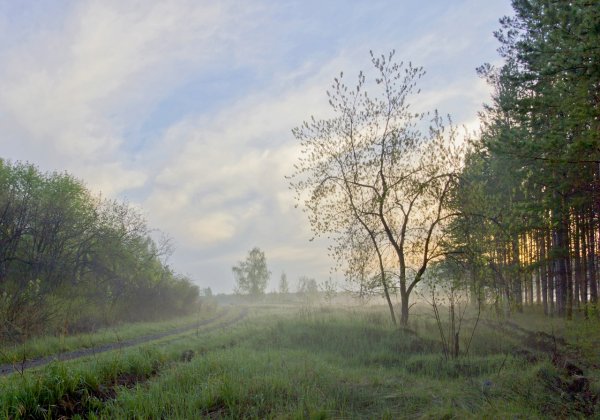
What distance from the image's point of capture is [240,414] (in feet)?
22.9

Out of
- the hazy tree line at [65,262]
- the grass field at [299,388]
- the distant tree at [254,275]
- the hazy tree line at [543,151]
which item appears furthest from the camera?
A: the distant tree at [254,275]

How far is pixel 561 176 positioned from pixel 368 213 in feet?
27.5

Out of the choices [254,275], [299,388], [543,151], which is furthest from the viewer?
[254,275]

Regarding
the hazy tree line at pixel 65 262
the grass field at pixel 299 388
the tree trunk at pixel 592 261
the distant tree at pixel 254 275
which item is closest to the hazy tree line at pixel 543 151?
the tree trunk at pixel 592 261

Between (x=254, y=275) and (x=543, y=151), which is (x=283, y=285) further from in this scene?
(x=543, y=151)

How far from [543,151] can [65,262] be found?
1031 inches

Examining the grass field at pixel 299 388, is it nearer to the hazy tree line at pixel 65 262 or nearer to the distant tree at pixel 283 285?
the hazy tree line at pixel 65 262

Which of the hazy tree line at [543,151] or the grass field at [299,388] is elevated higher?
the hazy tree line at [543,151]

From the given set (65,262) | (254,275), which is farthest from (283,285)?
(65,262)

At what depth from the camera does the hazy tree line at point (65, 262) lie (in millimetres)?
19719

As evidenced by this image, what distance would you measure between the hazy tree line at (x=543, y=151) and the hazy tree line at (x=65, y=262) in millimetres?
15420

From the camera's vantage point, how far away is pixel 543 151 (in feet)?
42.7

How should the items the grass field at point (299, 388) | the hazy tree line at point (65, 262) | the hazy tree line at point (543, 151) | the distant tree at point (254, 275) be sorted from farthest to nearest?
the distant tree at point (254, 275)
the hazy tree line at point (65, 262)
the hazy tree line at point (543, 151)
the grass field at point (299, 388)

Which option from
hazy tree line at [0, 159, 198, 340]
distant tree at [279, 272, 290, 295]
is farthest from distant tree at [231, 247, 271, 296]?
hazy tree line at [0, 159, 198, 340]
